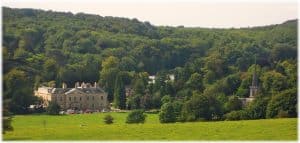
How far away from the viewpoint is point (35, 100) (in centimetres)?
2767

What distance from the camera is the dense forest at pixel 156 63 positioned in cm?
2423

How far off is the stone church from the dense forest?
2.39 ft

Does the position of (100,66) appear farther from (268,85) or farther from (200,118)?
(200,118)

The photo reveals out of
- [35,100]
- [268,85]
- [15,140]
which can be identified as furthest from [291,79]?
[15,140]

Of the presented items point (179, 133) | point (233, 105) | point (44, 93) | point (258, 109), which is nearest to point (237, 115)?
point (258, 109)

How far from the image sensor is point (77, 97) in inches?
1335

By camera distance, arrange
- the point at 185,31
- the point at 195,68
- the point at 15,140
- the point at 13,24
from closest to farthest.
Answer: the point at 15,140 → the point at 195,68 → the point at 13,24 → the point at 185,31

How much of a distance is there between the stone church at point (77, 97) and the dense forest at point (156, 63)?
0.73 m

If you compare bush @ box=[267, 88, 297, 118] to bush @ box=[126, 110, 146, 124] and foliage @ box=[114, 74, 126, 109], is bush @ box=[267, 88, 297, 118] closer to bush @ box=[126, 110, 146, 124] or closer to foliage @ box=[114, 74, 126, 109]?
bush @ box=[126, 110, 146, 124]

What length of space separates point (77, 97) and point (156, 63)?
1733cm

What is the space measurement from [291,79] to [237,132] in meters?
16.8

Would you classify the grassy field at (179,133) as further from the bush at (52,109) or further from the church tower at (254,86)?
the church tower at (254,86)

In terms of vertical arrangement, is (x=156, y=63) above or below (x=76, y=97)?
above

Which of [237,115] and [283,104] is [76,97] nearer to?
[237,115]
